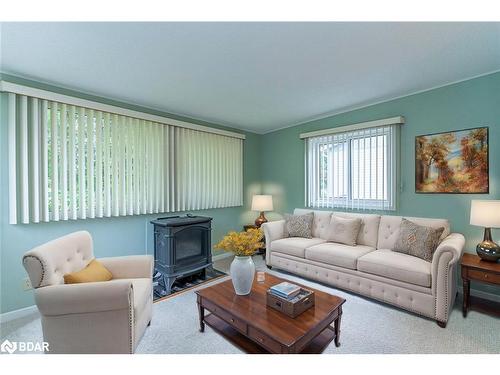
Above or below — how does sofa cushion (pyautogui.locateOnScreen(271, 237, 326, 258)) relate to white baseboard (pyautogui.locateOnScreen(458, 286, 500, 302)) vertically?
above

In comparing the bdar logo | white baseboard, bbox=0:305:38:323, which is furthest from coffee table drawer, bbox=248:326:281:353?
white baseboard, bbox=0:305:38:323

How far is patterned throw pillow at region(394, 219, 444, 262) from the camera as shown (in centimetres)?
243

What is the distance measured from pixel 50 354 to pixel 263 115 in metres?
3.65

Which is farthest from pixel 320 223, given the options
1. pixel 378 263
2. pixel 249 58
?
pixel 249 58

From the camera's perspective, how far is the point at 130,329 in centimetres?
160

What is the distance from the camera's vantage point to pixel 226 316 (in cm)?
181

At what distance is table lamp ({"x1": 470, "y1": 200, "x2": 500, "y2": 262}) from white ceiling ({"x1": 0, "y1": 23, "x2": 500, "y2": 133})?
141 centimetres

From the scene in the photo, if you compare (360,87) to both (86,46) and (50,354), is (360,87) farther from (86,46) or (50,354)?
(50,354)

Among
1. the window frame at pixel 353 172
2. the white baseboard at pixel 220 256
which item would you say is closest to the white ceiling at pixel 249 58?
the window frame at pixel 353 172

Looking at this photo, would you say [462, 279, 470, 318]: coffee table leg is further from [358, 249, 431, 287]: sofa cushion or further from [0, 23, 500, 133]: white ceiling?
[0, 23, 500, 133]: white ceiling

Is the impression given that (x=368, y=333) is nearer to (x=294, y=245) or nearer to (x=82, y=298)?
(x=294, y=245)

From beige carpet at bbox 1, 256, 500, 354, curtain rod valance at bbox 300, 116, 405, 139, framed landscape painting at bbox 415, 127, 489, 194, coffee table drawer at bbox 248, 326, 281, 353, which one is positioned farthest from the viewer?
curtain rod valance at bbox 300, 116, 405, 139

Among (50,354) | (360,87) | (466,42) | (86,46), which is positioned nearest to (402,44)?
(466,42)

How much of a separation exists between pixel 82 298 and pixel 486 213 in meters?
3.51
